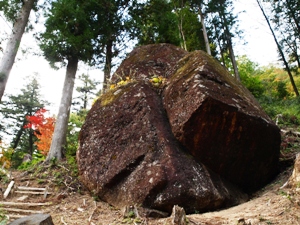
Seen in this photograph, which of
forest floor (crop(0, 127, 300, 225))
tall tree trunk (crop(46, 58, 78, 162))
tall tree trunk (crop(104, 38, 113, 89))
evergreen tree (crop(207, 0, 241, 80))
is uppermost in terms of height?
evergreen tree (crop(207, 0, 241, 80))

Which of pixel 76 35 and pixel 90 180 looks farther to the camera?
pixel 76 35

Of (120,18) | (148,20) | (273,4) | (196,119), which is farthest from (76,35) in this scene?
(273,4)

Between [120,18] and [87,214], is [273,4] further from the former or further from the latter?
[87,214]

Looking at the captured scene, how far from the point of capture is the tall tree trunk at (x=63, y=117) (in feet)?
24.5

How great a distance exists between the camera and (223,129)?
4.12m

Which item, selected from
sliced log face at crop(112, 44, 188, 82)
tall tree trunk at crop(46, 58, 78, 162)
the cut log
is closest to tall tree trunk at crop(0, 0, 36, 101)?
the cut log

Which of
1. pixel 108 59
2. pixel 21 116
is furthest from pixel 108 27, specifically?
pixel 21 116

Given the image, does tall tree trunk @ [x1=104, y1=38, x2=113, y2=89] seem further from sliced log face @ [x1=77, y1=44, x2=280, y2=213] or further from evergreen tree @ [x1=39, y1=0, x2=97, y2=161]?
sliced log face @ [x1=77, y1=44, x2=280, y2=213]

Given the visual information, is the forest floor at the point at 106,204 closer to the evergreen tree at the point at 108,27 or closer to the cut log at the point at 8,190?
the cut log at the point at 8,190

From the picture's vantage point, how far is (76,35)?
7.99 metres

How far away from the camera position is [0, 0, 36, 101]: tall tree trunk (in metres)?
5.51

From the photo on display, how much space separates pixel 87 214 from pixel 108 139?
1.47m

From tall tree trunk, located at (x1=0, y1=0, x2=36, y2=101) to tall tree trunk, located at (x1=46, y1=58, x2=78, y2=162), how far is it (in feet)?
7.26

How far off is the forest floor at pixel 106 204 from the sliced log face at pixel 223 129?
45 cm
